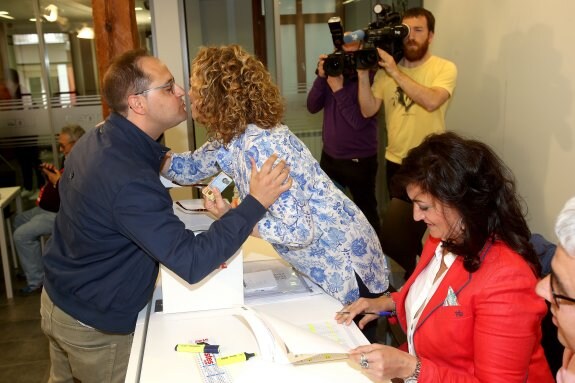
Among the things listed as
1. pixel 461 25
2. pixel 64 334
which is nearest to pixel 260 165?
pixel 64 334

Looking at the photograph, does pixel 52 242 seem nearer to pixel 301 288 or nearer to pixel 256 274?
pixel 256 274

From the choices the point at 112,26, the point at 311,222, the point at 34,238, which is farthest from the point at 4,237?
the point at 311,222

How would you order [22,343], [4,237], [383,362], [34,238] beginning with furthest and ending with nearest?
1. [34,238]
2. [4,237]
3. [22,343]
4. [383,362]

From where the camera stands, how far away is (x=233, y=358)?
1.40 meters

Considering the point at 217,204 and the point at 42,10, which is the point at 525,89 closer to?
the point at 217,204

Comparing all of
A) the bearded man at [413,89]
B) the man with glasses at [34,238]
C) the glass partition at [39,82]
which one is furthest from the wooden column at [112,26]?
the glass partition at [39,82]

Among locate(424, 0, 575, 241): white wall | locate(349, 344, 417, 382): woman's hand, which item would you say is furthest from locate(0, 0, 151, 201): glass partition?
locate(349, 344, 417, 382): woman's hand

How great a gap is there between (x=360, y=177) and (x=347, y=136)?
302mm

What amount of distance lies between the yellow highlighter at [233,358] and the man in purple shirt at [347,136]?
2319 millimetres

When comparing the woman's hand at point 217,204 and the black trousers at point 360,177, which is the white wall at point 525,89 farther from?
the woman's hand at point 217,204

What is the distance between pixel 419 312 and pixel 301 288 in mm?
448

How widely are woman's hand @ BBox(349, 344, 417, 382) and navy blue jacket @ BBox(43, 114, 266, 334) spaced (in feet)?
1.48

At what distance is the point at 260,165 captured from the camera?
1.58m

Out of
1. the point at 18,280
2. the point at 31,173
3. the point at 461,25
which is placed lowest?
the point at 18,280
